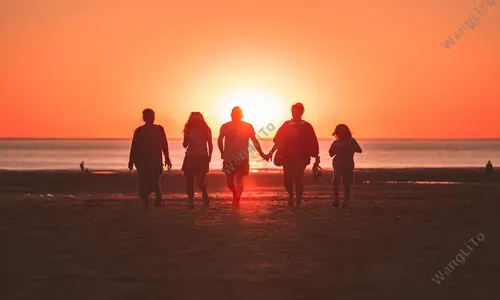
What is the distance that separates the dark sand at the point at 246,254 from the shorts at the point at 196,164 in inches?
56.0

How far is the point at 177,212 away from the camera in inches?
605

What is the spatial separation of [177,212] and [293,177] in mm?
2684

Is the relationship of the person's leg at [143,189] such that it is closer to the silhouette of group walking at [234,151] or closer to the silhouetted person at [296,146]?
the silhouette of group walking at [234,151]

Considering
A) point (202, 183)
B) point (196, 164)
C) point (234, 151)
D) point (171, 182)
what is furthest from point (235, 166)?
point (171, 182)

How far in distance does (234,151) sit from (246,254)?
7.49 meters

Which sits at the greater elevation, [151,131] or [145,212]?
[151,131]

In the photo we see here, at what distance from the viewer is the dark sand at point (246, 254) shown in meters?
7.24

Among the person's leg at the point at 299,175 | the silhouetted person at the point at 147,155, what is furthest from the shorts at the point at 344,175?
the silhouetted person at the point at 147,155

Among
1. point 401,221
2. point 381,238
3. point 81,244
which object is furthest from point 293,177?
point 81,244

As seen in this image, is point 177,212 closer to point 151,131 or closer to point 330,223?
point 151,131

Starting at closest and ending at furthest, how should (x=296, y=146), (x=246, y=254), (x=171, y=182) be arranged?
(x=246, y=254)
(x=296, y=146)
(x=171, y=182)

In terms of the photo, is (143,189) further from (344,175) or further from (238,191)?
(344,175)

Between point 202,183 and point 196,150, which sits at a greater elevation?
point 196,150

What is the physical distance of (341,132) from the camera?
1695cm
